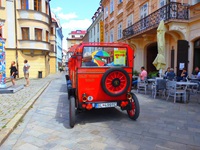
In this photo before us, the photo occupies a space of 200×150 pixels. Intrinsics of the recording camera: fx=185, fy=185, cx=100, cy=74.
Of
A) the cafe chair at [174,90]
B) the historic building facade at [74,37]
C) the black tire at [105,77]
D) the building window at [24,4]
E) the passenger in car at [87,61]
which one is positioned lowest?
the cafe chair at [174,90]

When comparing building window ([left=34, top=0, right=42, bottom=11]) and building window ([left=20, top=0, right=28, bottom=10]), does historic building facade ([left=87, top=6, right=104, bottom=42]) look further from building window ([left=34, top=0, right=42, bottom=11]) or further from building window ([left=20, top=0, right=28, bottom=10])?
building window ([left=20, top=0, right=28, bottom=10])

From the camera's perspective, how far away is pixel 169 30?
10812 millimetres

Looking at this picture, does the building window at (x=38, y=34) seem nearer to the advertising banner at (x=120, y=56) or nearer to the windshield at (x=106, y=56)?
the windshield at (x=106, y=56)

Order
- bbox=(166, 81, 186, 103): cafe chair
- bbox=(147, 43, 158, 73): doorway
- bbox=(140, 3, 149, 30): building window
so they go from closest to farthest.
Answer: bbox=(166, 81, 186, 103): cafe chair, bbox=(140, 3, 149, 30): building window, bbox=(147, 43, 158, 73): doorway

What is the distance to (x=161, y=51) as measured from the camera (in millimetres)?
9633

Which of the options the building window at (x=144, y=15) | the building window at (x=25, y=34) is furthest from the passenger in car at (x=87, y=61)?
the building window at (x=25, y=34)

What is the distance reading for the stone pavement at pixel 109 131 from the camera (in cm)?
372

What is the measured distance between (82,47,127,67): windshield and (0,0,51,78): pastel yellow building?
1570 centimetres

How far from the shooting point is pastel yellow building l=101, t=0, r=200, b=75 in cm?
1041

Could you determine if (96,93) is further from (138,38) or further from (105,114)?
(138,38)

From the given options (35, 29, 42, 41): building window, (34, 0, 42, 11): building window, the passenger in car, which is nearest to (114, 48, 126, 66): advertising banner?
the passenger in car

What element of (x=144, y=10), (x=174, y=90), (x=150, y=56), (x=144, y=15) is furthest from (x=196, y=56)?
(x=144, y=10)

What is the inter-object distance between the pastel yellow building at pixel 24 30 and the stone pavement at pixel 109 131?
48.7ft

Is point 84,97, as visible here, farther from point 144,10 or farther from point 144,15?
point 144,10
